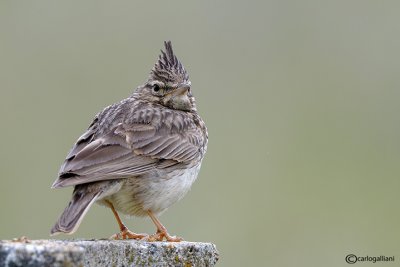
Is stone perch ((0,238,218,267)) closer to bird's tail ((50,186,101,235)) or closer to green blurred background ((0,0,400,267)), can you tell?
bird's tail ((50,186,101,235))

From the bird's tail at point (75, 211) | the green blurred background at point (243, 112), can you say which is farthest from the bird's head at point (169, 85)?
the green blurred background at point (243, 112)

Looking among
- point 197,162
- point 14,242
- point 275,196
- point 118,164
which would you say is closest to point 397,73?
point 275,196

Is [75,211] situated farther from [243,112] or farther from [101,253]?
[243,112]

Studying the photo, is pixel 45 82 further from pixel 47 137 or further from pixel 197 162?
pixel 197 162

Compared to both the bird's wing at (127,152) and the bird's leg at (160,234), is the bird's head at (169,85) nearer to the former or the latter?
the bird's wing at (127,152)

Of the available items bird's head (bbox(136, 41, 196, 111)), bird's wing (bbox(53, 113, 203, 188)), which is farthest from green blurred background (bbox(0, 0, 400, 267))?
bird's wing (bbox(53, 113, 203, 188))

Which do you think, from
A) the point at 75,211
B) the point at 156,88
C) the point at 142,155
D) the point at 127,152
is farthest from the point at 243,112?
the point at 75,211
